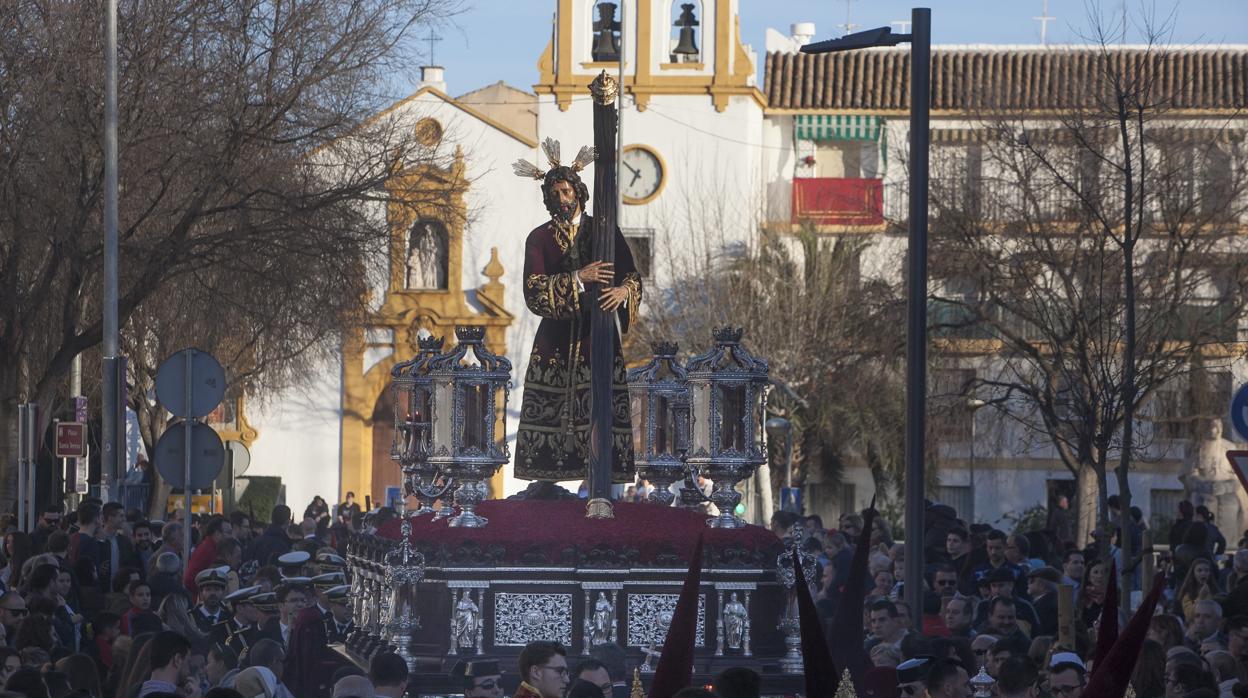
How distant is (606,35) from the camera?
4578 centimetres

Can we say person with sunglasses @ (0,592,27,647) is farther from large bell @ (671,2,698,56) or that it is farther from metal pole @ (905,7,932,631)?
large bell @ (671,2,698,56)

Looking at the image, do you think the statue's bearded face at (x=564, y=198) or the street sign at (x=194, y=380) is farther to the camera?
the street sign at (x=194, y=380)

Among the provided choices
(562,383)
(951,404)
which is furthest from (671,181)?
Result: (562,383)

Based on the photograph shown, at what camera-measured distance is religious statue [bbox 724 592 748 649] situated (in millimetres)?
12039

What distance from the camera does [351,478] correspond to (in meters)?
49.1

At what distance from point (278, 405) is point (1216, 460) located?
21.2m

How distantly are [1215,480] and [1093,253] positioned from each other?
754 inches

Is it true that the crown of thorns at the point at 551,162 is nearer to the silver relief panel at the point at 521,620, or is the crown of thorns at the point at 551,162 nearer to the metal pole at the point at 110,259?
the silver relief panel at the point at 521,620

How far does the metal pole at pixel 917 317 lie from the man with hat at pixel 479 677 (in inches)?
102

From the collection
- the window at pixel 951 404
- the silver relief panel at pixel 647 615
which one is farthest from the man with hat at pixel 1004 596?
the window at pixel 951 404

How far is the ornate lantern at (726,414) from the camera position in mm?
12680

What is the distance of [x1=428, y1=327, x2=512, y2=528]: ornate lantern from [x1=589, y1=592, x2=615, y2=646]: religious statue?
1013 mm

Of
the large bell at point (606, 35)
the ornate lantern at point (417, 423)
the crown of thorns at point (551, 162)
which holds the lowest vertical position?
the ornate lantern at point (417, 423)

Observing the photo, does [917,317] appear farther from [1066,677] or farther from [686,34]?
[686,34]
